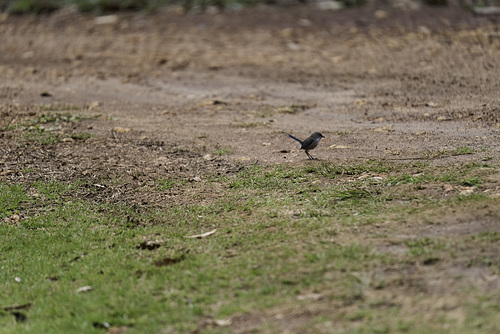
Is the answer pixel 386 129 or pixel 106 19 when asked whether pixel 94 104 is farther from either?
pixel 106 19

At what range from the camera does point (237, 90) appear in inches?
406

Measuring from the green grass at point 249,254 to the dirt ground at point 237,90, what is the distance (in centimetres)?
41

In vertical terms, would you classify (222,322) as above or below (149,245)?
above

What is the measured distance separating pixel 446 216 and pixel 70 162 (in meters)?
4.18

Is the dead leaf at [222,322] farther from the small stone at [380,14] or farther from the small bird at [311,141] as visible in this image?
the small stone at [380,14]

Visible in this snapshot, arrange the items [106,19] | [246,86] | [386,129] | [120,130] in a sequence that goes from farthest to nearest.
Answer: [106,19], [246,86], [120,130], [386,129]

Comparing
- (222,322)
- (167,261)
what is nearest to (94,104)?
(167,261)

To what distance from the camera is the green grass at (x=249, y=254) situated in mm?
4051

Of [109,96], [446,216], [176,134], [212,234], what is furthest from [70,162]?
[446,216]

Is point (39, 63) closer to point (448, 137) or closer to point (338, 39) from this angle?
point (338, 39)

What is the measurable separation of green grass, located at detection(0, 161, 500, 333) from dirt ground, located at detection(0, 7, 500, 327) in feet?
1.35

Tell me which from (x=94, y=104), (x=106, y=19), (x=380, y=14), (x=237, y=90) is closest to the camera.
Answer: (x=94, y=104)

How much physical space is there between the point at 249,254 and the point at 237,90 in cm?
580

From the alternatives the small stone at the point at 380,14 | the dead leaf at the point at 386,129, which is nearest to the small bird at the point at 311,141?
the dead leaf at the point at 386,129
